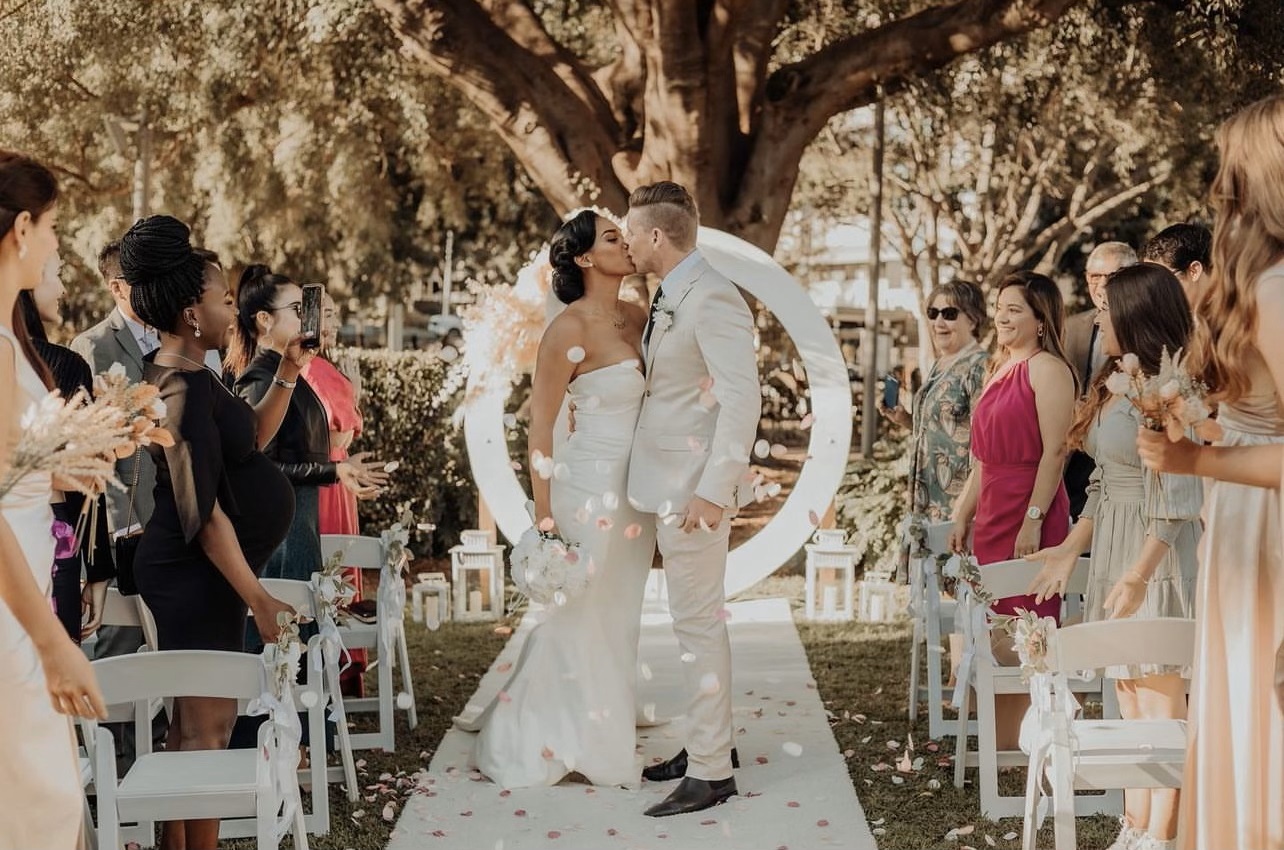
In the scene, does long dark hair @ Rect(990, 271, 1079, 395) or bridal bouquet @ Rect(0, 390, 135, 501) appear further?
long dark hair @ Rect(990, 271, 1079, 395)

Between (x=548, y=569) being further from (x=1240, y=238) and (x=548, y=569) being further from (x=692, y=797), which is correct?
(x=1240, y=238)

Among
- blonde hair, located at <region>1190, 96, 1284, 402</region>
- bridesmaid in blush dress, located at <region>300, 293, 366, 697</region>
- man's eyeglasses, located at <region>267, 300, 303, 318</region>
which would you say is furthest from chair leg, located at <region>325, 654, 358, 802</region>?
blonde hair, located at <region>1190, 96, 1284, 402</region>

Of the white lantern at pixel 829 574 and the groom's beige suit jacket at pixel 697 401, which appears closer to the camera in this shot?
the groom's beige suit jacket at pixel 697 401

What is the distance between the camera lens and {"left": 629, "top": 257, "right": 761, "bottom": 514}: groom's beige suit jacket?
4.93 metres

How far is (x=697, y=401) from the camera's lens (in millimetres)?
5238

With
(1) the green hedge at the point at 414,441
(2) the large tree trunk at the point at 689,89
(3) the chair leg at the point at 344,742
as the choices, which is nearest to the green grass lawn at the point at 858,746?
(3) the chair leg at the point at 344,742

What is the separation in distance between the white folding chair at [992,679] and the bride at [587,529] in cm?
136

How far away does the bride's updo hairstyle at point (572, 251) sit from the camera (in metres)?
5.41

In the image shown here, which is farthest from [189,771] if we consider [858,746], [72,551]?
[858,746]

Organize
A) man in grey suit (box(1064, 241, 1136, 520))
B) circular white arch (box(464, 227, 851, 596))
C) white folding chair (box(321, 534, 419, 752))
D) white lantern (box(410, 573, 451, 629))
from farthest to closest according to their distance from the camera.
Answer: circular white arch (box(464, 227, 851, 596))
white lantern (box(410, 573, 451, 629))
man in grey suit (box(1064, 241, 1136, 520))
white folding chair (box(321, 534, 419, 752))

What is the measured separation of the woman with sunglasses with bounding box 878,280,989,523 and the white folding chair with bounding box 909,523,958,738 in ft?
0.94

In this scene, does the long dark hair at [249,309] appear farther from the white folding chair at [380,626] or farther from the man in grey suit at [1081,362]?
the man in grey suit at [1081,362]

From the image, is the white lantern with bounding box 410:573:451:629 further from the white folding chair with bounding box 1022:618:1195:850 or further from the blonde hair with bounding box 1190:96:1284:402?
the blonde hair with bounding box 1190:96:1284:402

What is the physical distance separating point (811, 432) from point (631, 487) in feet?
11.9
